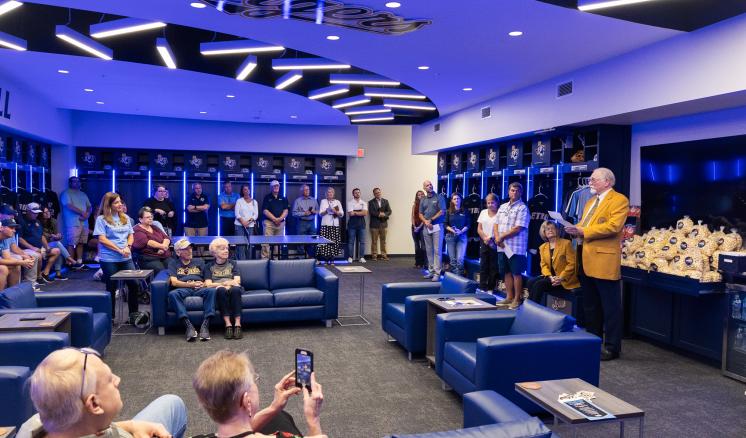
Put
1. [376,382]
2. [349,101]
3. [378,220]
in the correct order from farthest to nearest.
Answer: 1. [378,220]
2. [349,101]
3. [376,382]

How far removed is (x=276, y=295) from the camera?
6.71m

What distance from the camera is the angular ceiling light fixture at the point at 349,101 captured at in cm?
963

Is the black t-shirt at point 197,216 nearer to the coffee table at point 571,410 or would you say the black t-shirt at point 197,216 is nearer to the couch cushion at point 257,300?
the couch cushion at point 257,300

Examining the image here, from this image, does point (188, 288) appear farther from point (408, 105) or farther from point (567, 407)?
point (408, 105)

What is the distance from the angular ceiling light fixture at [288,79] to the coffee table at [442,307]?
402 centimetres

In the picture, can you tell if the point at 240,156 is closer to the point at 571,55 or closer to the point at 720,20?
the point at 571,55

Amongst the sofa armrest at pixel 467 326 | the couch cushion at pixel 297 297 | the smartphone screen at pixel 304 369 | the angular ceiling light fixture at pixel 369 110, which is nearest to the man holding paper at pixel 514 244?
the couch cushion at pixel 297 297

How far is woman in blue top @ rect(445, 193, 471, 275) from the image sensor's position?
32.4ft

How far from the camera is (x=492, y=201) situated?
27.8 feet

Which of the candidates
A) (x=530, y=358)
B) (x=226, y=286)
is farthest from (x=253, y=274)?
(x=530, y=358)

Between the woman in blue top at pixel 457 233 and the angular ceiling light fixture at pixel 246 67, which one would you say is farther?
the woman in blue top at pixel 457 233

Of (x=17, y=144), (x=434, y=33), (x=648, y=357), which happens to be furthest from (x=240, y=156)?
(x=648, y=357)

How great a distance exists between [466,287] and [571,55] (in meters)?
2.90

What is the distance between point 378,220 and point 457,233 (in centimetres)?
421
